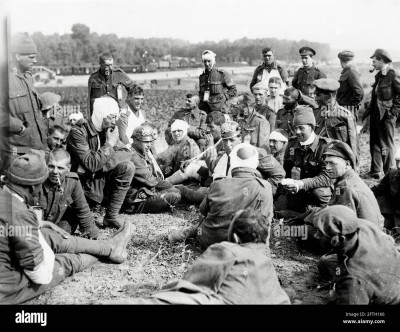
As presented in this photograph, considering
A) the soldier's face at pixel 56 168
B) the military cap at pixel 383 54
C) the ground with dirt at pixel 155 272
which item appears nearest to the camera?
the ground with dirt at pixel 155 272

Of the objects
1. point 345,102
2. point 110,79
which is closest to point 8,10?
point 110,79

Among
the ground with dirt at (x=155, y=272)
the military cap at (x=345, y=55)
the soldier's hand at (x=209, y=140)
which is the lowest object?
the ground with dirt at (x=155, y=272)

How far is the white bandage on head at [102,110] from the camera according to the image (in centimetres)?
685

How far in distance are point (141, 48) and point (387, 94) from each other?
921 inches

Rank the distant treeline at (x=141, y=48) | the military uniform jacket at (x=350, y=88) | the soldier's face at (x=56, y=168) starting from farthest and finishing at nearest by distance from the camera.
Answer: the distant treeline at (x=141, y=48)
the military uniform jacket at (x=350, y=88)
the soldier's face at (x=56, y=168)

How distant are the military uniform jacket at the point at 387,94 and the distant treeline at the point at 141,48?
396cm

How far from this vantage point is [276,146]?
775cm

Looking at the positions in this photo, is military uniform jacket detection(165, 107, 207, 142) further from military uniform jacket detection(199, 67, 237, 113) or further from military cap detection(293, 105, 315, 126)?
military cap detection(293, 105, 315, 126)

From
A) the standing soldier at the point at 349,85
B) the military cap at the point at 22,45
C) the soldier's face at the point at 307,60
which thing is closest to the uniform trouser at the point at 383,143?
the standing soldier at the point at 349,85

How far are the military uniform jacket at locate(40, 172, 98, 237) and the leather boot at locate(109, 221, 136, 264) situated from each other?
1.31 feet

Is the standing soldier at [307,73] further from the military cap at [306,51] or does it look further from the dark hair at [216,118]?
the dark hair at [216,118]

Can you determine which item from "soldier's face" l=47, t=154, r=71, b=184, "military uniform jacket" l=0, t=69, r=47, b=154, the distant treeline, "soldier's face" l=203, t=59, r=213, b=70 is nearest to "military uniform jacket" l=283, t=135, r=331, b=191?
"soldier's face" l=47, t=154, r=71, b=184

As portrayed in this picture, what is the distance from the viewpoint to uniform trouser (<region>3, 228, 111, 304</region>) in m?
4.88

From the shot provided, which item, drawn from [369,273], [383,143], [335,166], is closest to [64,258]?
[369,273]
